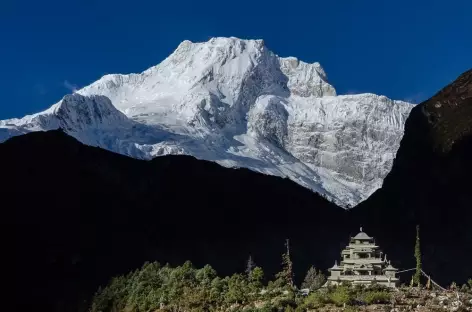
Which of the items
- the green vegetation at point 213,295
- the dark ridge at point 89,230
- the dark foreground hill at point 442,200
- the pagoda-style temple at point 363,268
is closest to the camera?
the green vegetation at point 213,295

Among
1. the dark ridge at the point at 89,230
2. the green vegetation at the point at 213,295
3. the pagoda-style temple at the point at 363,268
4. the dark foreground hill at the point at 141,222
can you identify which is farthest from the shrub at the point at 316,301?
the dark foreground hill at the point at 141,222

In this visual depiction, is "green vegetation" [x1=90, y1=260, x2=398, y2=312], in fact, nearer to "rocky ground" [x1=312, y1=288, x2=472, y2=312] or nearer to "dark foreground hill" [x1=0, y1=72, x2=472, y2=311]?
"rocky ground" [x1=312, y1=288, x2=472, y2=312]

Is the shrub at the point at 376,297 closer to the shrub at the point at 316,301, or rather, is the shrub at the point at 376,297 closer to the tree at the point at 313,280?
the shrub at the point at 316,301

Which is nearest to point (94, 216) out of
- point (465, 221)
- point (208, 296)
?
point (465, 221)

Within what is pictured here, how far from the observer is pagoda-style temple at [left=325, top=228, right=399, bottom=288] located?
287 feet

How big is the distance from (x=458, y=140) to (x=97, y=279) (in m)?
91.1

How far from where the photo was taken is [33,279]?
144m

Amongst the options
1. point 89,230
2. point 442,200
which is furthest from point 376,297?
point 442,200

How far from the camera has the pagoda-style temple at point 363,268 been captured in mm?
87438

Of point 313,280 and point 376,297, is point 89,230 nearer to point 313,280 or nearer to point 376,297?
point 313,280

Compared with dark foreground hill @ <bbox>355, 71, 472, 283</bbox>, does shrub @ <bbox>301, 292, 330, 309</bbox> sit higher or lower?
lower

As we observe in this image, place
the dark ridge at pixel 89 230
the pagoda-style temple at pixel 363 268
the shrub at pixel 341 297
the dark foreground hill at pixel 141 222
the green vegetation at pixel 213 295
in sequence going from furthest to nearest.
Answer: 1. the dark foreground hill at pixel 141 222
2. the dark ridge at pixel 89 230
3. the pagoda-style temple at pixel 363 268
4. the green vegetation at pixel 213 295
5. the shrub at pixel 341 297

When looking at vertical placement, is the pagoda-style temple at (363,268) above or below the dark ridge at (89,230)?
below

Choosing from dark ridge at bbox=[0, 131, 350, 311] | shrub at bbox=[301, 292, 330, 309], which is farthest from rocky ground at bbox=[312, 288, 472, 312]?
dark ridge at bbox=[0, 131, 350, 311]
